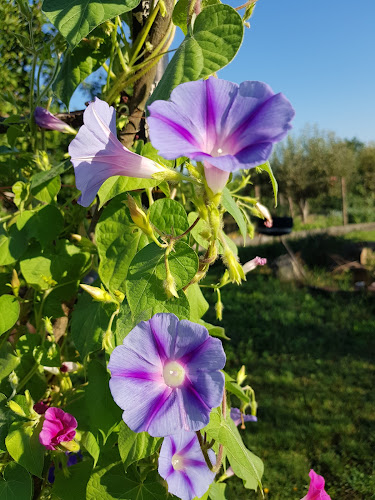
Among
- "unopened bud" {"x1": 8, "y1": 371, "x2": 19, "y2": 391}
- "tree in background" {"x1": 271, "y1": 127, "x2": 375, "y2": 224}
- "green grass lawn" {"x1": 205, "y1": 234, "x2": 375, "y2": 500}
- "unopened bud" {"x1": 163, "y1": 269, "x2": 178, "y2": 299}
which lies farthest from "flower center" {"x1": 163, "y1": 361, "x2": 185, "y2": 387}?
"tree in background" {"x1": 271, "y1": 127, "x2": 375, "y2": 224}

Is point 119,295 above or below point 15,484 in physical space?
above

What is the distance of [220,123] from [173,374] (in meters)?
0.35

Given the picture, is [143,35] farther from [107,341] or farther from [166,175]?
[107,341]

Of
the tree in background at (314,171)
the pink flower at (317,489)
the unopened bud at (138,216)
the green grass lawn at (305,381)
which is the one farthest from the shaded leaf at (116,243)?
the tree in background at (314,171)

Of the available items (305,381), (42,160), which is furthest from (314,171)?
(42,160)

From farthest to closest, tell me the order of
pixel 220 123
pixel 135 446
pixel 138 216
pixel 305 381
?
1. pixel 305 381
2. pixel 135 446
3. pixel 138 216
4. pixel 220 123

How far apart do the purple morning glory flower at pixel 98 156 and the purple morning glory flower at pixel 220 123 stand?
3.9 inches

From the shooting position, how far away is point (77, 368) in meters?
1.16

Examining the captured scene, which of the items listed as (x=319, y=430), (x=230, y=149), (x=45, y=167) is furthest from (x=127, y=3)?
(x=319, y=430)

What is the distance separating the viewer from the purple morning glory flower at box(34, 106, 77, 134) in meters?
1.15

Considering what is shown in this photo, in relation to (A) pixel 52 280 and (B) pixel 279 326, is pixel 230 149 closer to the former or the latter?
(A) pixel 52 280

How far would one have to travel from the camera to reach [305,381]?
11.8ft

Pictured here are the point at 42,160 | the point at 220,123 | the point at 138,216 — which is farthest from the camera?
Answer: the point at 42,160

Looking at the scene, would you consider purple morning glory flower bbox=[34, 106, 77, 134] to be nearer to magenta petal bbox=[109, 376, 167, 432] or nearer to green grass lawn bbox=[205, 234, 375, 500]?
magenta petal bbox=[109, 376, 167, 432]
